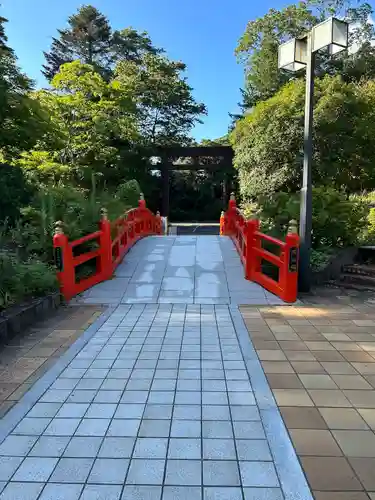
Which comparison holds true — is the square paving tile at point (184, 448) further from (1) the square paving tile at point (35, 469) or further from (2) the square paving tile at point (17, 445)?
(2) the square paving tile at point (17, 445)

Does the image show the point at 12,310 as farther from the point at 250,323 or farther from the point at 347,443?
the point at 347,443

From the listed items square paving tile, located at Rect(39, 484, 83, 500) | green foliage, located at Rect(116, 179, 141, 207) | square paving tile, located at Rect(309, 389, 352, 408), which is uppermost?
green foliage, located at Rect(116, 179, 141, 207)

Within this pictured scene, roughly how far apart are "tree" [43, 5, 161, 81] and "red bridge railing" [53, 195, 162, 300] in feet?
71.5

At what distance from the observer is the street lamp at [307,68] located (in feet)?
18.0

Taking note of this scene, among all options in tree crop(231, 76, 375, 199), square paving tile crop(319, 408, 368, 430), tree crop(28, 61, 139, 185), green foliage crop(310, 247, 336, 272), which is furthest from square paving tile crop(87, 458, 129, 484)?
tree crop(231, 76, 375, 199)

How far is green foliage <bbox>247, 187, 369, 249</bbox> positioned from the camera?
7.43 metres

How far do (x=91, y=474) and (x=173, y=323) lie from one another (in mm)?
2813

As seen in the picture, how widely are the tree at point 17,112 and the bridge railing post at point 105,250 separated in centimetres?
308

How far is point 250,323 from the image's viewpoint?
4789mm

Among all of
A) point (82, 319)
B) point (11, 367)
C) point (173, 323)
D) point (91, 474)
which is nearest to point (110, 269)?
point (82, 319)

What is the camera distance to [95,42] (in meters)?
28.4

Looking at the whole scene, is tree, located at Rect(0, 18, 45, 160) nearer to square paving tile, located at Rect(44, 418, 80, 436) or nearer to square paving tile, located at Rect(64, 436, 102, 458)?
square paving tile, located at Rect(44, 418, 80, 436)

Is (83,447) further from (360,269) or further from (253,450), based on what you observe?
(360,269)

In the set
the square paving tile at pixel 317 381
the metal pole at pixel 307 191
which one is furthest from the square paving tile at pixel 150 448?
the metal pole at pixel 307 191
